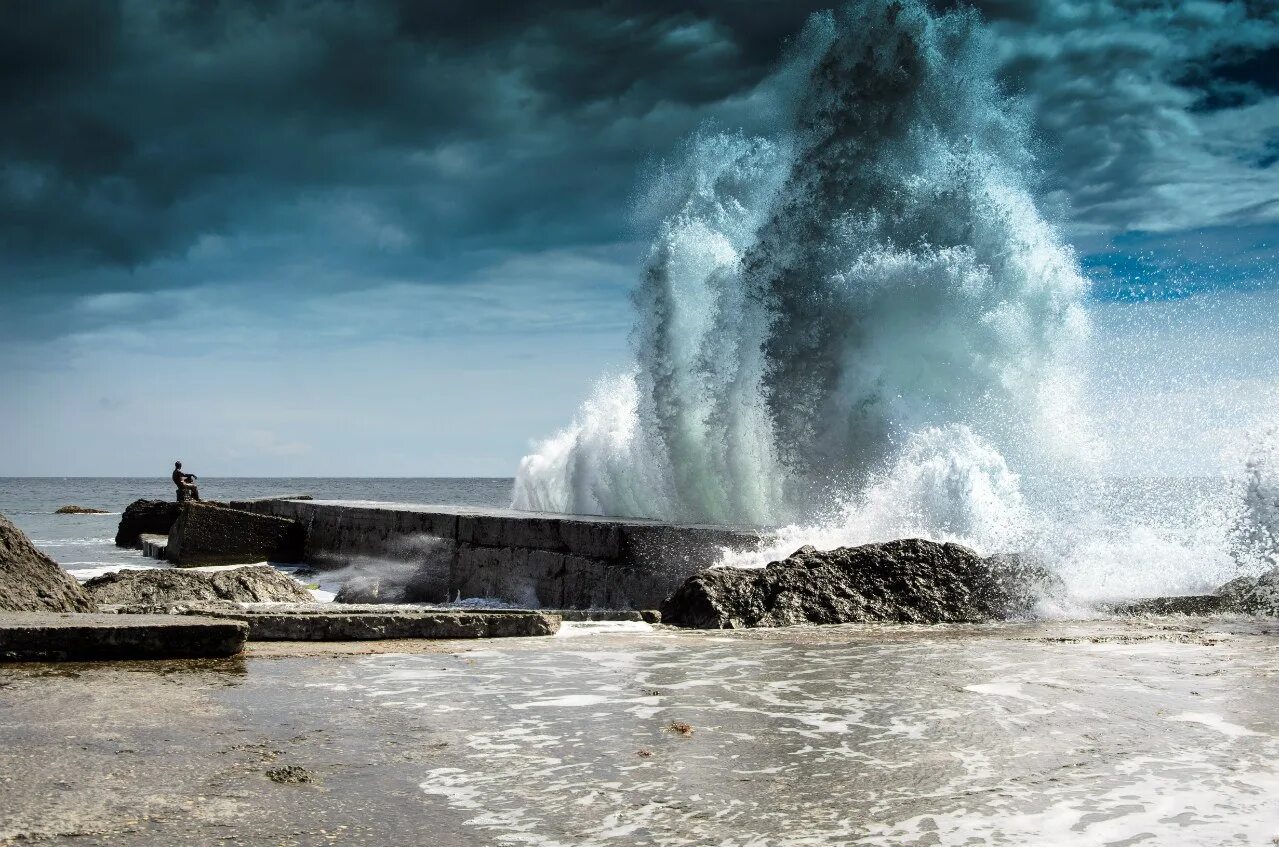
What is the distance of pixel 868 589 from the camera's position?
6742mm

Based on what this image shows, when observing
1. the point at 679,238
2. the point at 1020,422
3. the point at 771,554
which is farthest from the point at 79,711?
the point at 679,238

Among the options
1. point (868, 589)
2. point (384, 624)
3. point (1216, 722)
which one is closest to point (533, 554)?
point (868, 589)

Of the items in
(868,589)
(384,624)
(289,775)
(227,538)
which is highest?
(868,589)

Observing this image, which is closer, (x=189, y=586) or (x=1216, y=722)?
(x=1216, y=722)

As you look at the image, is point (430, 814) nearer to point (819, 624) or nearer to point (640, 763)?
point (640, 763)

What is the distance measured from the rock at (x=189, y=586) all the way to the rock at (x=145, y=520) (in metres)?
13.7

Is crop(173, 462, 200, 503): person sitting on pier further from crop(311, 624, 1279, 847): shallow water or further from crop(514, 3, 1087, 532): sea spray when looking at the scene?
crop(311, 624, 1279, 847): shallow water

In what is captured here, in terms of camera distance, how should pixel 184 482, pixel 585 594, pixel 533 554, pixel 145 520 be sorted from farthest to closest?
pixel 145 520 → pixel 184 482 → pixel 533 554 → pixel 585 594

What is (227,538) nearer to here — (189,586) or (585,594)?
(189,586)

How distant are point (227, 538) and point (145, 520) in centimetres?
722

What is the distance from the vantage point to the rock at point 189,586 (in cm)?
806

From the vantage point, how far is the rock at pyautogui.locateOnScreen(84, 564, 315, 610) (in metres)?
8.06

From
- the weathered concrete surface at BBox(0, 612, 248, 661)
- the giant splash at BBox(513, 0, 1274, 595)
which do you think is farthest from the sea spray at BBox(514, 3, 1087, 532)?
the weathered concrete surface at BBox(0, 612, 248, 661)

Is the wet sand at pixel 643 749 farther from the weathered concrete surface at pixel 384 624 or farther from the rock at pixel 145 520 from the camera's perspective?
the rock at pixel 145 520
